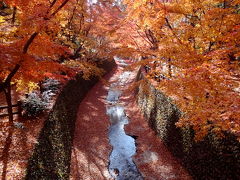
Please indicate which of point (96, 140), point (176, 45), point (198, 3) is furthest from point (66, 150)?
point (198, 3)

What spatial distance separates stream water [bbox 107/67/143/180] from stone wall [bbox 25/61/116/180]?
278 centimetres

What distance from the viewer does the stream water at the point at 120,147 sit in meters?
12.1

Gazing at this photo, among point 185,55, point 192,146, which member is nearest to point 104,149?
point 192,146

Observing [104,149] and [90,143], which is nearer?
[104,149]

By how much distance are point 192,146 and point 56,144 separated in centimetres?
705

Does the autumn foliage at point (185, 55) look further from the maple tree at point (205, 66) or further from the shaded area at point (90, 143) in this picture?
the shaded area at point (90, 143)

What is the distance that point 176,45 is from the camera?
40.3ft

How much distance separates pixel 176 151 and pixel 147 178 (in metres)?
2.66

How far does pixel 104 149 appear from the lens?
46.2 ft

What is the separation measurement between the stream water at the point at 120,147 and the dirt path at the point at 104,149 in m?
0.35

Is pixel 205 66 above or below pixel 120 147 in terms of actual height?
above

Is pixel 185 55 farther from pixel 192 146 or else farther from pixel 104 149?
pixel 104 149

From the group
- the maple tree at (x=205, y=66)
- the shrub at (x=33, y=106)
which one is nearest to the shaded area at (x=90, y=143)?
the shrub at (x=33, y=106)

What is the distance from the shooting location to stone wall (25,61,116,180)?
838 centimetres
